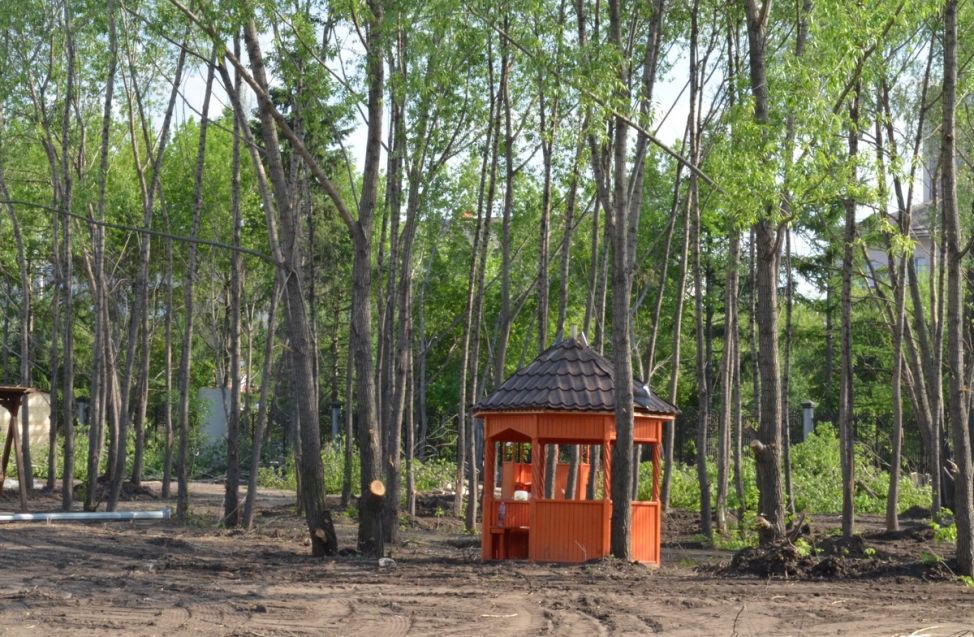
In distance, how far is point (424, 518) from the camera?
25.0 metres

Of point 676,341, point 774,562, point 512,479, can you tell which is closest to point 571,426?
point 512,479

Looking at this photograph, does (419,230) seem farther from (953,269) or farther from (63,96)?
(953,269)

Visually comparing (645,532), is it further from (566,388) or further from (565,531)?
(566,388)

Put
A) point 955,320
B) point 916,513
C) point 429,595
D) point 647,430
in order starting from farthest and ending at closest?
point 916,513, point 647,430, point 955,320, point 429,595

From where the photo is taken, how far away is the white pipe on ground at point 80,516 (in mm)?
20522

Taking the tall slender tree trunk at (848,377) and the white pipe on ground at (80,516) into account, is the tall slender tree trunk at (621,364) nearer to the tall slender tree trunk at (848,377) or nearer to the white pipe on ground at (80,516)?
the tall slender tree trunk at (848,377)

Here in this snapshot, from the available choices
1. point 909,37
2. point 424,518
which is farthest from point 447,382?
point 909,37

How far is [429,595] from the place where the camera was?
1174 centimetres

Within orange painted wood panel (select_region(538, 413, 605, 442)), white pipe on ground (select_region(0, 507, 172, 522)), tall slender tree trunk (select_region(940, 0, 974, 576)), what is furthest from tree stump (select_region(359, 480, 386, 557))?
white pipe on ground (select_region(0, 507, 172, 522))

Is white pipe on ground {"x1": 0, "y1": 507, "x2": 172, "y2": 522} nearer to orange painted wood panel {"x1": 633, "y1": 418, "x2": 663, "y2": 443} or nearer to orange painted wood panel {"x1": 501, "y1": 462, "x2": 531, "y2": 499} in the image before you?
orange painted wood panel {"x1": 501, "y1": 462, "x2": 531, "y2": 499}

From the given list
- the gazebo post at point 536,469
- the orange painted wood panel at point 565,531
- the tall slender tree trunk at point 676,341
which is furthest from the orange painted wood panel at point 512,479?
the tall slender tree trunk at point 676,341

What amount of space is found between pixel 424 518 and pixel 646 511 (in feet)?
31.1

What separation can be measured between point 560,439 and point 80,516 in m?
9.32

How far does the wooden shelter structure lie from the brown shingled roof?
0.5 inches
